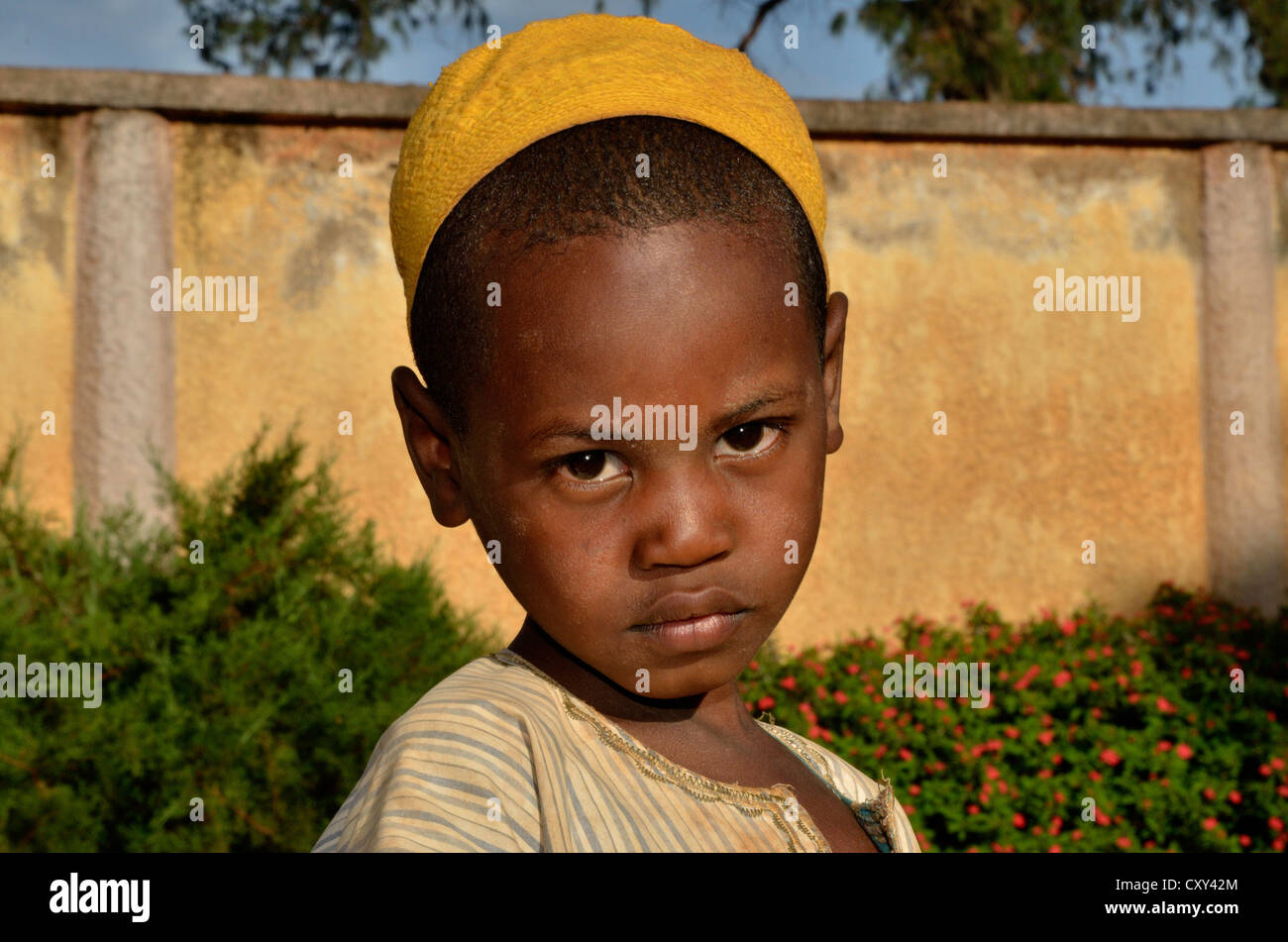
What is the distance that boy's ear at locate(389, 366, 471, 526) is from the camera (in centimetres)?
145

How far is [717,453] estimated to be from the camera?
133 centimetres

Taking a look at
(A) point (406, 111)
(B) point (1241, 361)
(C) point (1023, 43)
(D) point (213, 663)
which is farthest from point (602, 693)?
(C) point (1023, 43)

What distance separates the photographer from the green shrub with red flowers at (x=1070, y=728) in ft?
17.1

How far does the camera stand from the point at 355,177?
A: 6.55 meters

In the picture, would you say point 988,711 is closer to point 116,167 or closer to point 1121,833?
point 1121,833

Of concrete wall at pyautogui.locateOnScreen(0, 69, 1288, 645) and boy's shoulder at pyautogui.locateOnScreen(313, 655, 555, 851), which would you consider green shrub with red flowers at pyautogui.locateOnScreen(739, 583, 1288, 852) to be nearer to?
concrete wall at pyautogui.locateOnScreen(0, 69, 1288, 645)

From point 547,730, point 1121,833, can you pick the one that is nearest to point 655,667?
point 547,730

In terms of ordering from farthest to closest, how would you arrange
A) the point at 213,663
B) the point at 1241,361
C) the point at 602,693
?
the point at 1241,361
the point at 213,663
the point at 602,693

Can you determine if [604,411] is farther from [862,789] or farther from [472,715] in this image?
[862,789]

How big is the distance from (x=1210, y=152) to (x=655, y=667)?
7.27 metres

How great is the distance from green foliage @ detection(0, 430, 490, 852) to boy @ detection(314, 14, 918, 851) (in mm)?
2779

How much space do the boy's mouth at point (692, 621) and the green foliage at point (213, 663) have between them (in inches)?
111

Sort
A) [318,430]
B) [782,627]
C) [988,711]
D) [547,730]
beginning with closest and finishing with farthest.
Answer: [547,730]
[988,711]
[318,430]
[782,627]

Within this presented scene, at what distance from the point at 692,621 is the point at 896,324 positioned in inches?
237
